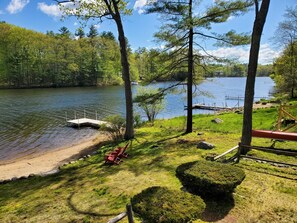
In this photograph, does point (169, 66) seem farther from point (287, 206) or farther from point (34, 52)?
point (34, 52)

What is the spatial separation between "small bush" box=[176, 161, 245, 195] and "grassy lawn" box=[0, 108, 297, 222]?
42 cm

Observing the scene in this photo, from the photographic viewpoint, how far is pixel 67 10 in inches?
514

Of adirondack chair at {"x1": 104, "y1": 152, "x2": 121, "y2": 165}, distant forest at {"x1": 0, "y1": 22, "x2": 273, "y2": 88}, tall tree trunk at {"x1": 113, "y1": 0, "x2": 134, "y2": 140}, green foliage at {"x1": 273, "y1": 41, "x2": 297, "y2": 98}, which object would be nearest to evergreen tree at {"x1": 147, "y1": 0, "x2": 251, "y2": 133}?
tall tree trunk at {"x1": 113, "y1": 0, "x2": 134, "y2": 140}

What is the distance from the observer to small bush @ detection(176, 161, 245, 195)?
16.2ft

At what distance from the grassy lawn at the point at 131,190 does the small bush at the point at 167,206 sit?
0.93 meters

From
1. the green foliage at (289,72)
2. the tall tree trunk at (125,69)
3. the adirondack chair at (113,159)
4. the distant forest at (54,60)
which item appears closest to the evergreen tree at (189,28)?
the tall tree trunk at (125,69)

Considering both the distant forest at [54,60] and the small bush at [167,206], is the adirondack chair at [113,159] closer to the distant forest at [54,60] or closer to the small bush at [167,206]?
→ the small bush at [167,206]

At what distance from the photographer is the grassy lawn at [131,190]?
5090 mm

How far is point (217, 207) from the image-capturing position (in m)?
5.11

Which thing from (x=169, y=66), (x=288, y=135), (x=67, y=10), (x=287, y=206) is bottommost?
(x=287, y=206)

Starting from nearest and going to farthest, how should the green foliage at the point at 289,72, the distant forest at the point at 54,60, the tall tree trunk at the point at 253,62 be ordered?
the tall tree trunk at the point at 253,62, the green foliage at the point at 289,72, the distant forest at the point at 54,60

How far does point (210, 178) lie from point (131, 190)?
7.94 ft

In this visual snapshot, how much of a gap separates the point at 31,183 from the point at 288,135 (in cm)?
877

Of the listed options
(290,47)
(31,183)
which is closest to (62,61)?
(290,47)
